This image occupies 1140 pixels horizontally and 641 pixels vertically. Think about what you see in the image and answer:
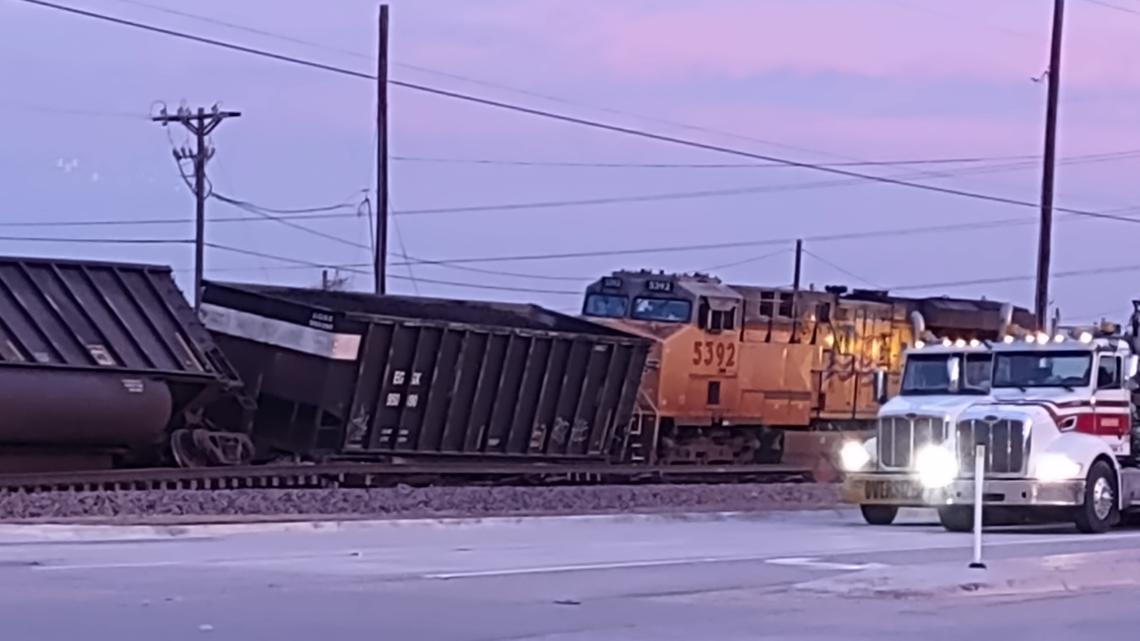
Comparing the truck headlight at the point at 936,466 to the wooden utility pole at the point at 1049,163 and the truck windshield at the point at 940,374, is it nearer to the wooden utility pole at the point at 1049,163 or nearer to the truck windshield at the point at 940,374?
the truck windshield at the point at 940,374

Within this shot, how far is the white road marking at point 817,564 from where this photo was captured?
1847cm

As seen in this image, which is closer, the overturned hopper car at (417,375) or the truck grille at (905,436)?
the truck grille at (905,436)

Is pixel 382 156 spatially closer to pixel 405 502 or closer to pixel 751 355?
pixel 751 355

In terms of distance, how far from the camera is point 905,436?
25.0m

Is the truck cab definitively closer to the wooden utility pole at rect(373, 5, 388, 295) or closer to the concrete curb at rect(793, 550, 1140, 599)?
the concrete curb at rect(793, 550, 1140, 599)

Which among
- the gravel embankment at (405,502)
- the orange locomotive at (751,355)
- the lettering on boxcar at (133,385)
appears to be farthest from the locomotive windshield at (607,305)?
the lettering on boxcar at (133,385)

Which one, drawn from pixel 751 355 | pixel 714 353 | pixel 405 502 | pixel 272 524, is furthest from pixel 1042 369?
pixel 751 355

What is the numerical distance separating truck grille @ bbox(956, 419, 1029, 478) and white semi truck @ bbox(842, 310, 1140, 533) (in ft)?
0.04

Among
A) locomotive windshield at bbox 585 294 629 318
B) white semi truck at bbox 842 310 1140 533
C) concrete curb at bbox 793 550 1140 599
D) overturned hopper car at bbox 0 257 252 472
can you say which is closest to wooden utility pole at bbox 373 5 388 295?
locomotive windshield at bbox 585 294 629 318

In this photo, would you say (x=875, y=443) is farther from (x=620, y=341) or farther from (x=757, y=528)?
(x=620, y=341)

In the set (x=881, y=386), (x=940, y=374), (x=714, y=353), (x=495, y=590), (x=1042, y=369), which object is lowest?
(x=495, y=590)

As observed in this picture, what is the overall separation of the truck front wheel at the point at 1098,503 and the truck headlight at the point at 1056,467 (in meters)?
0.26

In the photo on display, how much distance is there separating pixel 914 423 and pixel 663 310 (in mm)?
12658

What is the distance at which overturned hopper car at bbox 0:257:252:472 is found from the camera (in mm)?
Answer: 26781
